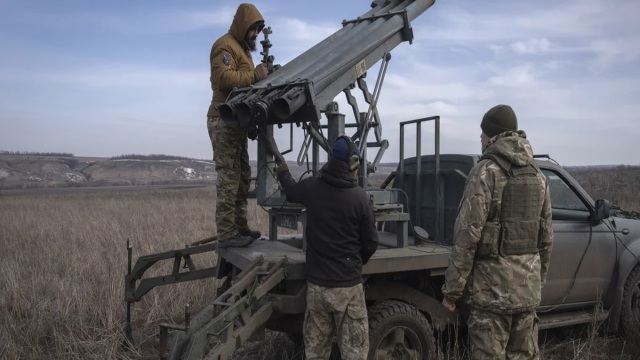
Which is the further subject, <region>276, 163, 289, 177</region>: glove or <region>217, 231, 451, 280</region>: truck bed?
<region>276, 163, 289, 177</region>: glove

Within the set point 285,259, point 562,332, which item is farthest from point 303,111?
point 562,332

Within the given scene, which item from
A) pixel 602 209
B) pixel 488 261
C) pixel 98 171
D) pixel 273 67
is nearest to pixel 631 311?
pixel 602 209

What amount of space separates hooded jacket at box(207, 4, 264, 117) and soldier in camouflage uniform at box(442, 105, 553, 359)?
2.17 meters

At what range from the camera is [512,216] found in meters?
3.46

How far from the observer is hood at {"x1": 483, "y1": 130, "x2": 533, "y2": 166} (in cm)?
346

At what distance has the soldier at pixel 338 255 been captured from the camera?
3.74m

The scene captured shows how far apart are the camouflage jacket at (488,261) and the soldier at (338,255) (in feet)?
2.07

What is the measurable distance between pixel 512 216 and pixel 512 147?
1.38ft

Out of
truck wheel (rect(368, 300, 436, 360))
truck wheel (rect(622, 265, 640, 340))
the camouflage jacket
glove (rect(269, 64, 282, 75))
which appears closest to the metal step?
truck wheel (rect(622, 265, 640, 340))

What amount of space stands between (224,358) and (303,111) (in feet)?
6.50

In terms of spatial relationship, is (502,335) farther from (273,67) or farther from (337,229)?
(273,67)

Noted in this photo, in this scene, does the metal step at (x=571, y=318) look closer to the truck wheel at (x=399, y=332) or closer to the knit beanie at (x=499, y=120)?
the truck wheel at (x=399, y=332)

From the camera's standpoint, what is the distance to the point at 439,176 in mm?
5242

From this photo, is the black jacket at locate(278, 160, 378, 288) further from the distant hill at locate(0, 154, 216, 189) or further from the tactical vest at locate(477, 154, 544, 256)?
the distant hill at locate(0, 154, 216, 189)
